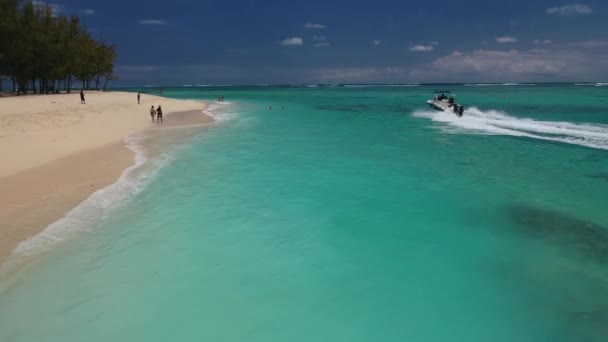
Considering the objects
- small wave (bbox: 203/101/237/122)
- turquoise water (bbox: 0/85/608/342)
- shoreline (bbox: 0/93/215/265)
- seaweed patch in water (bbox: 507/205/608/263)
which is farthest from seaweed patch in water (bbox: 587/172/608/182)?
small wave (bbox: 203/101/237/122)

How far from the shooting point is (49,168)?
14102 millimetres

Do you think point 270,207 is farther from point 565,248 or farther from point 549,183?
point 549,183

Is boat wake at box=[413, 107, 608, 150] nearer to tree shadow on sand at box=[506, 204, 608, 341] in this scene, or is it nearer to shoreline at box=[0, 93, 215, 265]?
tree shadow on sand at box=[506, 204, 608, 341]

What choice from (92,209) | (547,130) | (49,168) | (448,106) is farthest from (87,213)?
(448,106)

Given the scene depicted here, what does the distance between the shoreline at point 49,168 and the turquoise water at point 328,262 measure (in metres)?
0.94

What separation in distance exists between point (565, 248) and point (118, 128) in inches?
1062

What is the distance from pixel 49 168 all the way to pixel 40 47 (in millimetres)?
49810

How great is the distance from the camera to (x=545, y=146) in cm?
2291

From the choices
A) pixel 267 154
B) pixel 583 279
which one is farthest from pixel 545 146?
pixel 583 279

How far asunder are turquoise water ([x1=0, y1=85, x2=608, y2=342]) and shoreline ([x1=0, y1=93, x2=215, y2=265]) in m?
0.94

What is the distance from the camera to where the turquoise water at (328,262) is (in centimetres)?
607

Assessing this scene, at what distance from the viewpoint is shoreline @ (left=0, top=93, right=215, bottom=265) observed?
9.31 metres

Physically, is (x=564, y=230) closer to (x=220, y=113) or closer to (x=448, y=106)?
(x=448, y=106)

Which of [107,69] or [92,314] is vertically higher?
[107,69]
